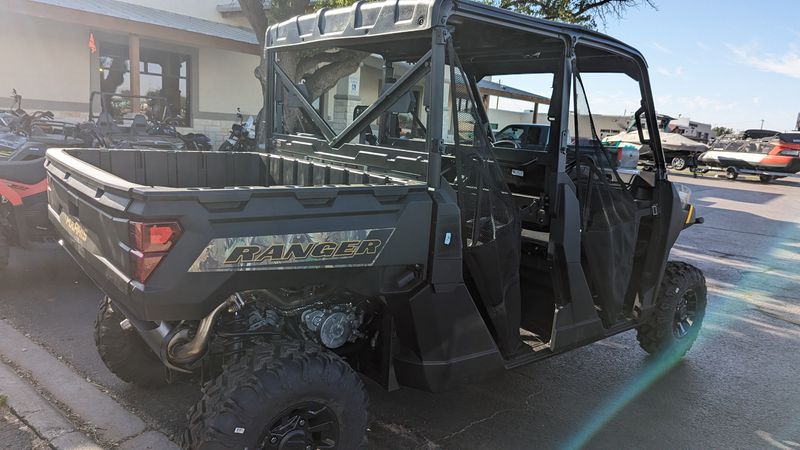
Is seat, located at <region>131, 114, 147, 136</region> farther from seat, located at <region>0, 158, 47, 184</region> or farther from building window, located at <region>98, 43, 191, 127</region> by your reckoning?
building window, located at <region>98, 43, 191, 127</region>

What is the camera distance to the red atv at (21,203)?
16.9 feet

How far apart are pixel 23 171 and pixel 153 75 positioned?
40.0 ft

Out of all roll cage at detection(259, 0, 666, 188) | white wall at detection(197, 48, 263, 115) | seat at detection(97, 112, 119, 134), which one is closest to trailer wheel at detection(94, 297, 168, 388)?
roll cage at detection(259, 0, 666, 188)

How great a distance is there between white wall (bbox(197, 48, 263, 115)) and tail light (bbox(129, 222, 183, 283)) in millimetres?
15766

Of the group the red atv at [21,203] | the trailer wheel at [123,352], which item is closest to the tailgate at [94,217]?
the trailer wheel at [123,352]

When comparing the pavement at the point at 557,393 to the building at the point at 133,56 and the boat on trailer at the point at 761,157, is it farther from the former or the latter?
the boat on trailer at the point at 761,157

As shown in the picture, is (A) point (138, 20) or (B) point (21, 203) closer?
(B) point (21, 203)

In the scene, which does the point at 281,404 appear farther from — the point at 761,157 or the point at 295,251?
the point at 761,157

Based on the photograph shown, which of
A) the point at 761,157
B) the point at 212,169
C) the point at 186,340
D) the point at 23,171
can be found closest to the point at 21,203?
the point at 23,171

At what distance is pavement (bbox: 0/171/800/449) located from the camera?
3.42m

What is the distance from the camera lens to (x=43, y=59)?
43.7 feet

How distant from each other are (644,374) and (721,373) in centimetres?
70

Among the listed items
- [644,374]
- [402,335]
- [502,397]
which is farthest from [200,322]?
[644,374]

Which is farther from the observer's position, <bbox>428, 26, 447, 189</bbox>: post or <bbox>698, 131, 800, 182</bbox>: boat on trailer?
<bbox>698, 131, 800, 182</bbox>: boat on trailer
